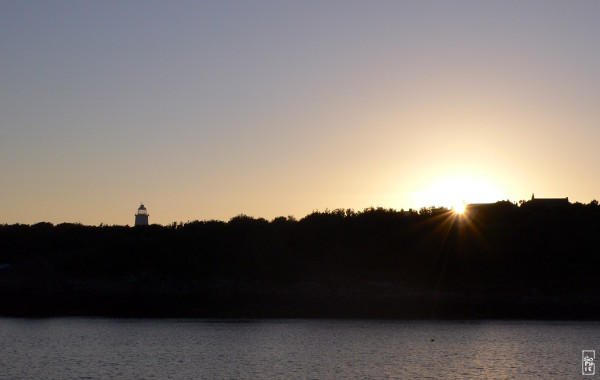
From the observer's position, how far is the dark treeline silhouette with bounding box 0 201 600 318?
63.4m

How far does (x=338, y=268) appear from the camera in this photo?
69375 millimetres

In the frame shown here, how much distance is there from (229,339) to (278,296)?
19.7 meters

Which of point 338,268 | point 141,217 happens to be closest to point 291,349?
point 338,268

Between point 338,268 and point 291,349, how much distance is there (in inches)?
1114

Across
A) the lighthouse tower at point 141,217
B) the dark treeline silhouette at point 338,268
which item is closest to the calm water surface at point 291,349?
the dark treeline silhouette at point 338,268

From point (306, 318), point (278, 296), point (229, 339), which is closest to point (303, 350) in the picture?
point (229, 339)

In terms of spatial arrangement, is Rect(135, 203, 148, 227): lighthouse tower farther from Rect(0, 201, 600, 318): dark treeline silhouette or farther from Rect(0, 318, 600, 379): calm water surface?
Rect(0, 318, 600, 379): calm water surface

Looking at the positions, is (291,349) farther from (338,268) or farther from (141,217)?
(141,217)

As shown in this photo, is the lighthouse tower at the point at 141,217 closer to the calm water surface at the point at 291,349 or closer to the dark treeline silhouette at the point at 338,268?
the dark treeline silhouette at the point at 338,268

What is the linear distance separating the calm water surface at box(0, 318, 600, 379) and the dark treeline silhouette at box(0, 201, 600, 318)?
6951 millimetres

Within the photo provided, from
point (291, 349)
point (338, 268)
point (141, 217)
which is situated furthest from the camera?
→ point (141, 217)

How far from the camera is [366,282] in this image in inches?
2621

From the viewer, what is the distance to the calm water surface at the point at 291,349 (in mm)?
33500

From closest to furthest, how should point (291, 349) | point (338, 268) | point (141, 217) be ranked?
point (291, 349) < point (338, 268) < point (141, 217)
